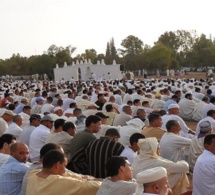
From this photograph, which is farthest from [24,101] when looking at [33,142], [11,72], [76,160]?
[11,72]

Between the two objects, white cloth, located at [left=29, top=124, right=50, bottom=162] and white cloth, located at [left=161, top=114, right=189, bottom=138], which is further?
white cloth, located at [left=161, top=114, right=189, bottom=138]

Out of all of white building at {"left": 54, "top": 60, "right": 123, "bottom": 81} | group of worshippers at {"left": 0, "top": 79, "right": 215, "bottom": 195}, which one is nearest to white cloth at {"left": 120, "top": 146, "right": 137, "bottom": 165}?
group of worshippers at {"left": 0, "top": 79, "right": 215, "bottom": 195}

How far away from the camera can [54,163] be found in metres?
4.41

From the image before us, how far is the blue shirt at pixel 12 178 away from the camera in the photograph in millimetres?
5086

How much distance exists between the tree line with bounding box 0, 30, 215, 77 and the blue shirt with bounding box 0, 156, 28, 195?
54.0 m

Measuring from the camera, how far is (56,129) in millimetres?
7641

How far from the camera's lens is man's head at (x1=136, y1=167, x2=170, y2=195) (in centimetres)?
347

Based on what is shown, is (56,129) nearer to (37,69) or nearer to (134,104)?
(134,104)

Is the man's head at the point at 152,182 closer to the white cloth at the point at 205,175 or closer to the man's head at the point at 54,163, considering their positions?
the man's head at the point at 54,163

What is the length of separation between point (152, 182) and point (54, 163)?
1259 millimetres

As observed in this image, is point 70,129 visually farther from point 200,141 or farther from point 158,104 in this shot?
point 158,104

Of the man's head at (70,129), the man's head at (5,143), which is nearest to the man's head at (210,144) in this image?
the man's head at (70,129)

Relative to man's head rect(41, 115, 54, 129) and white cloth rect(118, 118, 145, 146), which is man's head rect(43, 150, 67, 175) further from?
man's head rect(41, 115, 54, 129)

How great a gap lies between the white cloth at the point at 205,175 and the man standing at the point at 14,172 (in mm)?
2061
